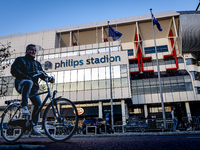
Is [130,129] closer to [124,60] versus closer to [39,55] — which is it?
[124,60]

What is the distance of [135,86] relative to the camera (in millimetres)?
34531

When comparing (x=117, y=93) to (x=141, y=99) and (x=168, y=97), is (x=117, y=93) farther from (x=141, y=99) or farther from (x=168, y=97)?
(x=168, y=97)

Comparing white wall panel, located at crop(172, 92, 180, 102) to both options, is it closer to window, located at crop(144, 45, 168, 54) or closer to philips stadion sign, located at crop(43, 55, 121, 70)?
window, located at crop(144, 45, 168, 54)

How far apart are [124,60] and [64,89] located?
11330mm

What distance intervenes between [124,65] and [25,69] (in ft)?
78.8

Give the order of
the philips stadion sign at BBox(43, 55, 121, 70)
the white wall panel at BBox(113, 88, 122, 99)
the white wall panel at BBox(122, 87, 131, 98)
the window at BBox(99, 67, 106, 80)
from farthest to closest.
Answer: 1. the philips stadion sign at BBox(43, 55, 121, 70)
2. the window at BBox(99, 67, 106, 80)
3. the white wall panel at BBox(113, 88, 122, 99)
4. the white wall panel at BBox(122, 87, 131, 98)

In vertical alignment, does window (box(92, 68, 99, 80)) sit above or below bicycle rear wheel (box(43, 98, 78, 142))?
above

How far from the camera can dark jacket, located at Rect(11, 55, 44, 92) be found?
13.4 feet

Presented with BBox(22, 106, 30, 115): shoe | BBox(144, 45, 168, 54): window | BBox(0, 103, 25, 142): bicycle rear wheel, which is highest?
BBox(144, 45, 168, 54): window

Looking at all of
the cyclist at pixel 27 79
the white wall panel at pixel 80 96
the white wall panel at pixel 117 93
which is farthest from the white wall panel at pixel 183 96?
the cyclist at pixel 27 79

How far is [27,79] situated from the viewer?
4.08m

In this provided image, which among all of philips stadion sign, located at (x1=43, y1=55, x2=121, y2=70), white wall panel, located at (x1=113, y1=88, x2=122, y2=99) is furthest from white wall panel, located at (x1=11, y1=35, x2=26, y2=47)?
white wall panel, located at (x1=113, y1=88, x2=122, y2=99)

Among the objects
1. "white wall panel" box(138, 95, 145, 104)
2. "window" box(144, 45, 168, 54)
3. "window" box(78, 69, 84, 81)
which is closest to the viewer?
"window" box(78, 69, 84, 81)

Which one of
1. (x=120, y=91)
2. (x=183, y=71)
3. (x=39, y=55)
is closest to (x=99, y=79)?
(x=120, y=91)
